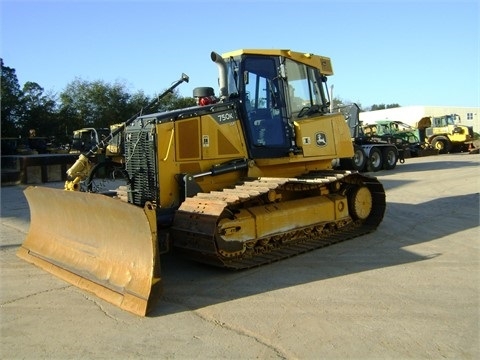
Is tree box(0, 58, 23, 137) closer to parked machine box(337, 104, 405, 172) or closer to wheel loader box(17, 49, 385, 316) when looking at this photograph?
parked machine box(337, 104, 405, 172)

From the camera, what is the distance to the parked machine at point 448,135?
3303cm

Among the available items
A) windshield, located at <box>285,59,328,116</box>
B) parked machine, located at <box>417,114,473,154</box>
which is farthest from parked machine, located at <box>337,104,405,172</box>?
parked machine, located at <box>417,114,473,154</box>

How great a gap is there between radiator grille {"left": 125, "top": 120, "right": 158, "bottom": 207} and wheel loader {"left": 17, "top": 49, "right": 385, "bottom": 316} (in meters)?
0.02

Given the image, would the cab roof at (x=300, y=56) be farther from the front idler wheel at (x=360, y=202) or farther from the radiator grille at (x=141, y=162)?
the front idler wheel at (x=360, y=202)

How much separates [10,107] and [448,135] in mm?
29814

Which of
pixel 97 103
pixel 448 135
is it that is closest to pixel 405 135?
pixel 448 135

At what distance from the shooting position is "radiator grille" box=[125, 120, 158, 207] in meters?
6.62

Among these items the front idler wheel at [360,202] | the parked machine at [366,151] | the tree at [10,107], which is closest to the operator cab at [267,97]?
the front idler wheel at [360,202]

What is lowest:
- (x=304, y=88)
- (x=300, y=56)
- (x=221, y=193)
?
(x=221, y=193)

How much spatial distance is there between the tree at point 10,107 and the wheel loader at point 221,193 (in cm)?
Answer: 2397

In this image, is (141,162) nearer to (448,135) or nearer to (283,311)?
(283,311)

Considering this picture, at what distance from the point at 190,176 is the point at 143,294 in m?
2.17

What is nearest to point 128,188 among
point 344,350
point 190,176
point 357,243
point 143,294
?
point 190,176

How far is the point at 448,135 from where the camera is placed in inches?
1325
